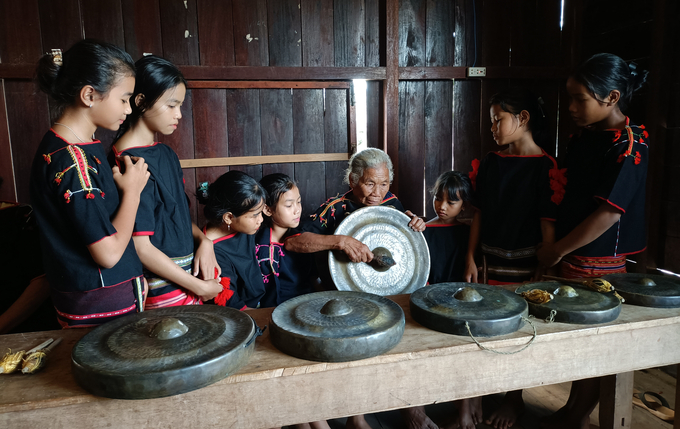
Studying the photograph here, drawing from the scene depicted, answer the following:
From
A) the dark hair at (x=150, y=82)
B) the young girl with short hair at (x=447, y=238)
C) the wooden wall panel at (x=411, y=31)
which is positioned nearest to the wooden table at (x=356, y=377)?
the dark hair at (x=150, y=82)

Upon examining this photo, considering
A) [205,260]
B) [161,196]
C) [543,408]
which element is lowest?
[543,408]

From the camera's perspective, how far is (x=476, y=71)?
384 cm

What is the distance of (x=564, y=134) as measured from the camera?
160 inches

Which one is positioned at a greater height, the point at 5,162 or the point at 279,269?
the point at 5,162

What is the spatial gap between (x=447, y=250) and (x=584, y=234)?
0.87 metres

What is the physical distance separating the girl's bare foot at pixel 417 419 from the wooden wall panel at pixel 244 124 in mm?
2156

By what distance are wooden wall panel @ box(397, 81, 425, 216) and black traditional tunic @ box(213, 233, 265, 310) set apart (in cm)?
182

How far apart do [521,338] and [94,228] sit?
1588 mm

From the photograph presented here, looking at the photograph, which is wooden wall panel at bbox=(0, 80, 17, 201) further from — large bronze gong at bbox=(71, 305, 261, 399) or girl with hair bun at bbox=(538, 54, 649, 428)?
girl with hair bun at bbox=(538, 54, 649, 428)

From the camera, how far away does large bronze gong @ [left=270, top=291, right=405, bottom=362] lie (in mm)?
1375

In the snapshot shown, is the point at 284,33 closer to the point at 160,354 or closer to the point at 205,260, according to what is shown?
the point at 205,260

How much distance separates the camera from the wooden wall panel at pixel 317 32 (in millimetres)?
3559

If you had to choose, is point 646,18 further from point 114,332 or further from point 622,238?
point 114,332

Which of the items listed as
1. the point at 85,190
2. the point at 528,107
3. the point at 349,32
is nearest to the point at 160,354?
the point at 85,190
